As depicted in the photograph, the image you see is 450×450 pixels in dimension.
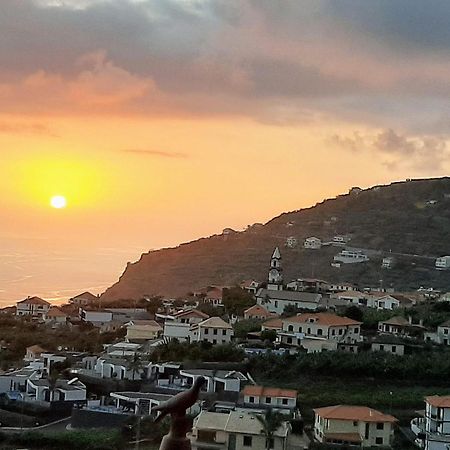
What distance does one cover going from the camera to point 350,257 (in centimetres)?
5891

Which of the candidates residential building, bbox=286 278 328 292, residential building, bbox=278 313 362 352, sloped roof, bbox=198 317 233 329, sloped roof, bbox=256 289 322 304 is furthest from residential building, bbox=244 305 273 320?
residential building, bbox=286 278 328 292

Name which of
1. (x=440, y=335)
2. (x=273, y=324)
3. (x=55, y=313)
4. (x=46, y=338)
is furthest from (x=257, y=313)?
(x=55, y=313)

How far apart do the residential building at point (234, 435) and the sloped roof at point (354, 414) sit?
1211 millimetres

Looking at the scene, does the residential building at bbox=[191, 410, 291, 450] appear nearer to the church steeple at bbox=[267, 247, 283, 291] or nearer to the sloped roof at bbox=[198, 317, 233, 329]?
the sloped roof at bbox=[198, 317, 233, 329]

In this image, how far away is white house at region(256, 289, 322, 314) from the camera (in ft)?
106

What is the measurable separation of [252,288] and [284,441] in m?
25.0

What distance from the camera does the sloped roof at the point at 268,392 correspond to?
18.0 meters

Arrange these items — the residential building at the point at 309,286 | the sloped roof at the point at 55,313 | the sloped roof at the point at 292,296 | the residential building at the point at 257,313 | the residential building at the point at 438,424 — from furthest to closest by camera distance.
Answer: the residential building at the point at 309,286
the sloped roof at the point at 55,313
the sloped roof at the point at 292,296
the residential building at the point at 257,313
the residential building at the point at 438,424

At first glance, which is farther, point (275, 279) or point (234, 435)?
point (275, 279)

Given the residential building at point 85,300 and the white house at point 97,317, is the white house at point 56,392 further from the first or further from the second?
the residential building at point 85,300

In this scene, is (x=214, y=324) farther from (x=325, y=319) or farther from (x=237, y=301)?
(x=237, y=301)

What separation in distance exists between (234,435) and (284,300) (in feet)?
58.1

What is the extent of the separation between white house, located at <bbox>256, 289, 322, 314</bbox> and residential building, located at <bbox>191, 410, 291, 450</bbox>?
1630 cm

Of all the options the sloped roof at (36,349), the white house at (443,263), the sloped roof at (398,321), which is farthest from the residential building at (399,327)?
the white house at (443,263)
